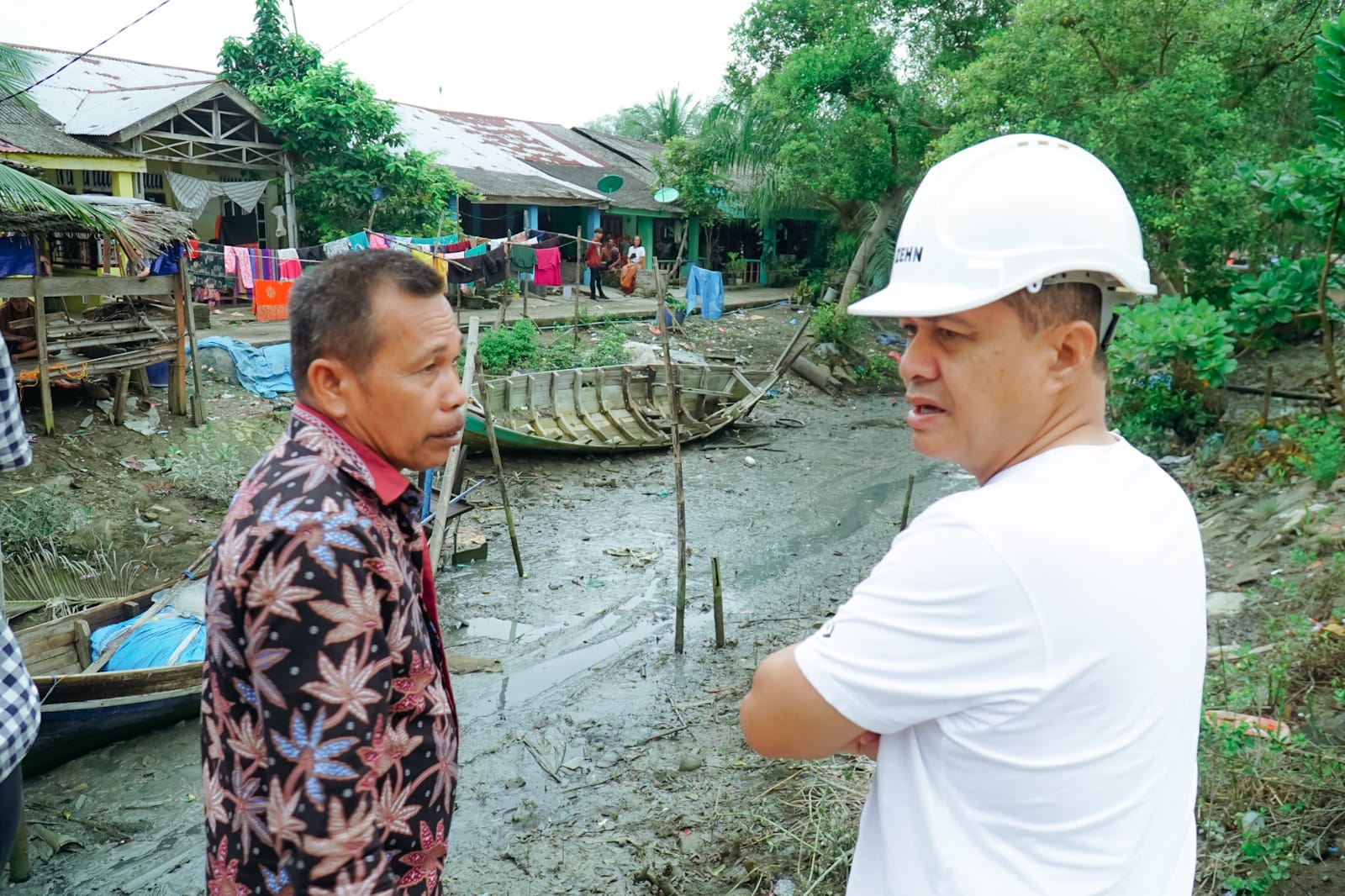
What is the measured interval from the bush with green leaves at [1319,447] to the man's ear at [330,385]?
8.12m

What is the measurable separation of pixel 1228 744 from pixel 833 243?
23531 mm

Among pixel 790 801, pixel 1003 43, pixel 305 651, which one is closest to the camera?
pixel 305 651

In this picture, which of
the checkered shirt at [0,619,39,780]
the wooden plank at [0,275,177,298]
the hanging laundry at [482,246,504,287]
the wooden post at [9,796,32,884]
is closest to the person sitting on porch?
the wooden plank at [0,275,177,298]

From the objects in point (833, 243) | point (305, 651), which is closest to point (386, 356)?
point (305, 651)

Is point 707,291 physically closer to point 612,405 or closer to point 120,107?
point 612,405

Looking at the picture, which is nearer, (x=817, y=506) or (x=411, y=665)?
(x=411, y=665)

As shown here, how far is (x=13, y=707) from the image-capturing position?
1.89m

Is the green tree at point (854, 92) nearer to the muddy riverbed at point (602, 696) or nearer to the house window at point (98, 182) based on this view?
the muddy riverbed at point (602, 696)

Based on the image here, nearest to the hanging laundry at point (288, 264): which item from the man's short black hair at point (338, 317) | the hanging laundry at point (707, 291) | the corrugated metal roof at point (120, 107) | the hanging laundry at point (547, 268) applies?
the corrugated metal roof at point (120, 107)

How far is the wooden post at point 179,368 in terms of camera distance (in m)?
10.5

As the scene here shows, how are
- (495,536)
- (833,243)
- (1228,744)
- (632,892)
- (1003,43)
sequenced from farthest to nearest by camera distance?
(833,243)
(1003,43)
(495,536)
(632,892)
(1228,744)

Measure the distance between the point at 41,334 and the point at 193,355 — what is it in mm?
1417

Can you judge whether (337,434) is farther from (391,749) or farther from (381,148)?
(381,148)

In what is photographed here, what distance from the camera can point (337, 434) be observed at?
1458mm
